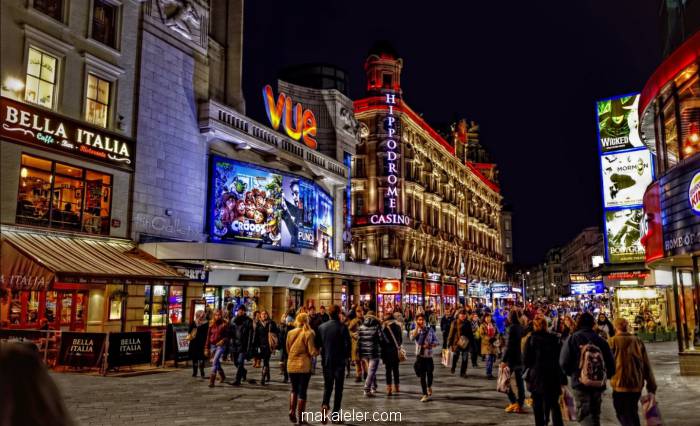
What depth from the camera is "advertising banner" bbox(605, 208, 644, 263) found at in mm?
32312

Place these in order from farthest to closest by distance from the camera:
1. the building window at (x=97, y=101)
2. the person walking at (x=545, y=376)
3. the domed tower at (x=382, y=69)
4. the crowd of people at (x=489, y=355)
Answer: the domed tower at (x=382, y=69) < the building window at (x=97, y=101) < the person walking at (x=545, y=376) < the crowd of people at (x=489, y=355)

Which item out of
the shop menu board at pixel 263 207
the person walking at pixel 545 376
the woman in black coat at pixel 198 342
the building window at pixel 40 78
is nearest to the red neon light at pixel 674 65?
the person walking at pixel 545 376

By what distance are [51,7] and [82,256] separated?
8.35 metres

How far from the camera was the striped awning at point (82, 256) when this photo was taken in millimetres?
15992

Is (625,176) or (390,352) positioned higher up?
(625,176)

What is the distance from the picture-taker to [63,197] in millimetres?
18891

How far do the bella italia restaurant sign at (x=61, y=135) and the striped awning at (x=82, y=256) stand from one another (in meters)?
2.81

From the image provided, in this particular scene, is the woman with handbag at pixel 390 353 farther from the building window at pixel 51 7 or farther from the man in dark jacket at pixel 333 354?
the building window at pixel 51 7

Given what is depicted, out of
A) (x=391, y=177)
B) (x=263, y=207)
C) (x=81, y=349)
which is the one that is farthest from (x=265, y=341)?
(x=391, y=177)

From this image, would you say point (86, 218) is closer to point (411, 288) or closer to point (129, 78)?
point (129, 78)

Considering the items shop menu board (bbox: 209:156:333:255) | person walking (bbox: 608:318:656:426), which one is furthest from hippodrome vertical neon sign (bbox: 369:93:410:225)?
person walking (bbox: 608:318:656:426)

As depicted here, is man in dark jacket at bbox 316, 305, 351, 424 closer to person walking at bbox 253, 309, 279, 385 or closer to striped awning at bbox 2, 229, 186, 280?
person walking at bbox 253, 309, 279, 385

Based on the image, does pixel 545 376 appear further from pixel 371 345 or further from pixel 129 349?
pixel 129 349

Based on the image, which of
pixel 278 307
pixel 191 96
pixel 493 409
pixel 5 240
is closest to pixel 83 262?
pixel 5 240
